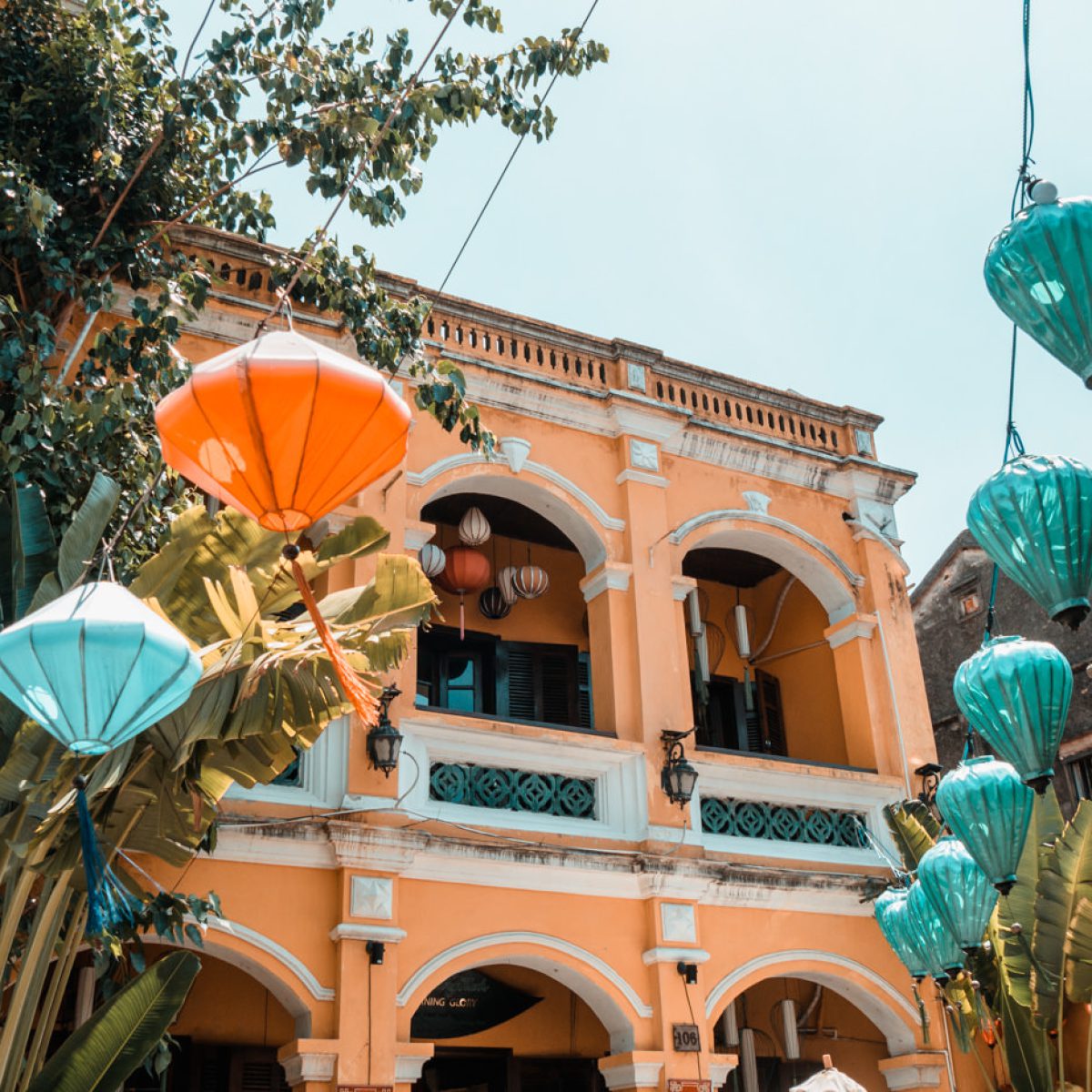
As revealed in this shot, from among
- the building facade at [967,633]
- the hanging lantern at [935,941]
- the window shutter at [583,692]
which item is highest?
the building facade at [967,633]

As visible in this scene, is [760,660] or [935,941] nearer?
[935,941]

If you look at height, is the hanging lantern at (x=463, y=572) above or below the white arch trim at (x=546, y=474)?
below

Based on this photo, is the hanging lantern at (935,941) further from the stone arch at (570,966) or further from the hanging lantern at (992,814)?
→ the stone arch at (570,966)

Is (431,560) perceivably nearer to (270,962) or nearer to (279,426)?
(270,962)

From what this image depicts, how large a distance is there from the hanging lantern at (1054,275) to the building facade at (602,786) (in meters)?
5.33

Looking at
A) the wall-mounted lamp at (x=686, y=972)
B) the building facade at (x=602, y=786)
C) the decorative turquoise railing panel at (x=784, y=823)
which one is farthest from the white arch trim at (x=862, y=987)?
the decorative turquoise railing panel at (x=784, y=823)

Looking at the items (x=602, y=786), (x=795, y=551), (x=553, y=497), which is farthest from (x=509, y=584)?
(x=795, y=551)

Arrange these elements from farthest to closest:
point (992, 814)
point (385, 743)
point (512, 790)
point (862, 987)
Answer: point (862, 987) < point (512, 790) < point (385, 743) < point (992, 814)

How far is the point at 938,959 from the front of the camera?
21.5 feet

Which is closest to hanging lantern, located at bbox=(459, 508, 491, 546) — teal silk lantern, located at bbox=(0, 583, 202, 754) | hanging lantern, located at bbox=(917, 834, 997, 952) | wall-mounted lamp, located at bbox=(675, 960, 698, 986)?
wall-mounted lamp, located at bbox=(675, 960, 698, 986)

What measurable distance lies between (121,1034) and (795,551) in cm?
675

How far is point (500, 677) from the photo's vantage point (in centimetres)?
1027

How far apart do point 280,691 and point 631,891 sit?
3734 mm

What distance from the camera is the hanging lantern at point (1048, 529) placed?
3805 mm
